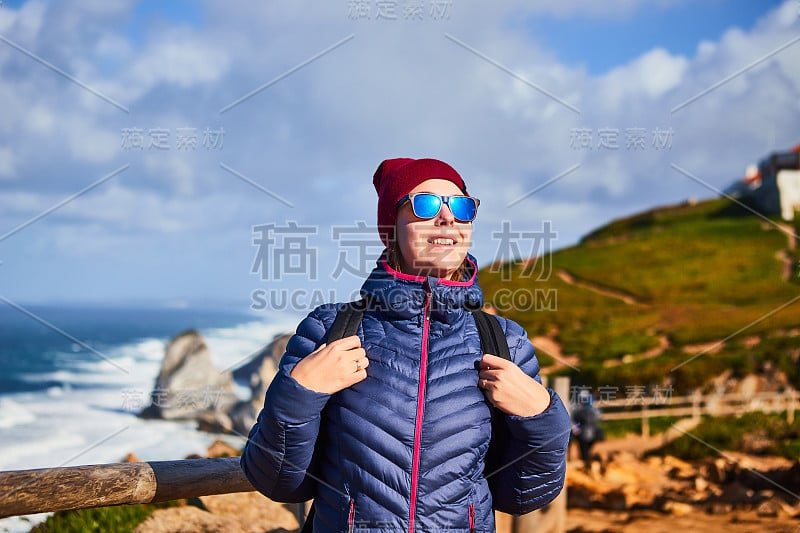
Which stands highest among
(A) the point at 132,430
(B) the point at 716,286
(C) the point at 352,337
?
(B) the point at 716,286

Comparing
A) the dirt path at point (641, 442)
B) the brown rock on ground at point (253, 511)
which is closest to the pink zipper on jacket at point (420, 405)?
the brown rock on ground at point (253, 511)

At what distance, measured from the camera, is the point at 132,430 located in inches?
407

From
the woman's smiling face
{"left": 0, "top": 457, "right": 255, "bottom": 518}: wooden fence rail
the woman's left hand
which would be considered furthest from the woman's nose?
{"left": 0, "top": 457, "right": 255, "bottom": 518}: wooden fence rail

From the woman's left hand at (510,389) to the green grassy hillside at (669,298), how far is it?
32.3ft

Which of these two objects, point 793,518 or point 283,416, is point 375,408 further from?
point 793,518

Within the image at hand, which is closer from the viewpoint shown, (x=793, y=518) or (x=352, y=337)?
(x=352, y=337)

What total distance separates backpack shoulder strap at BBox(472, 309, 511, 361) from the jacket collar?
57 millimetres

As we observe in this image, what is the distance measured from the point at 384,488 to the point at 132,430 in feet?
31.3

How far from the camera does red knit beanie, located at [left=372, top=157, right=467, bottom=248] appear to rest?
7.55 ft

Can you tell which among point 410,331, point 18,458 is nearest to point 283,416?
point 410,331

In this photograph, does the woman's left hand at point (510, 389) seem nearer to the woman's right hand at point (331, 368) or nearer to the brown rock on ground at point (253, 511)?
the woman's right hand at point (331, 368)

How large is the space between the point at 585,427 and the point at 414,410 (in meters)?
10.9

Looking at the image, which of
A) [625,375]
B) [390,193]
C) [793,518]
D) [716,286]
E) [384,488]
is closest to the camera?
[384,488]

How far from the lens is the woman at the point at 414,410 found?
1978 millimetres
